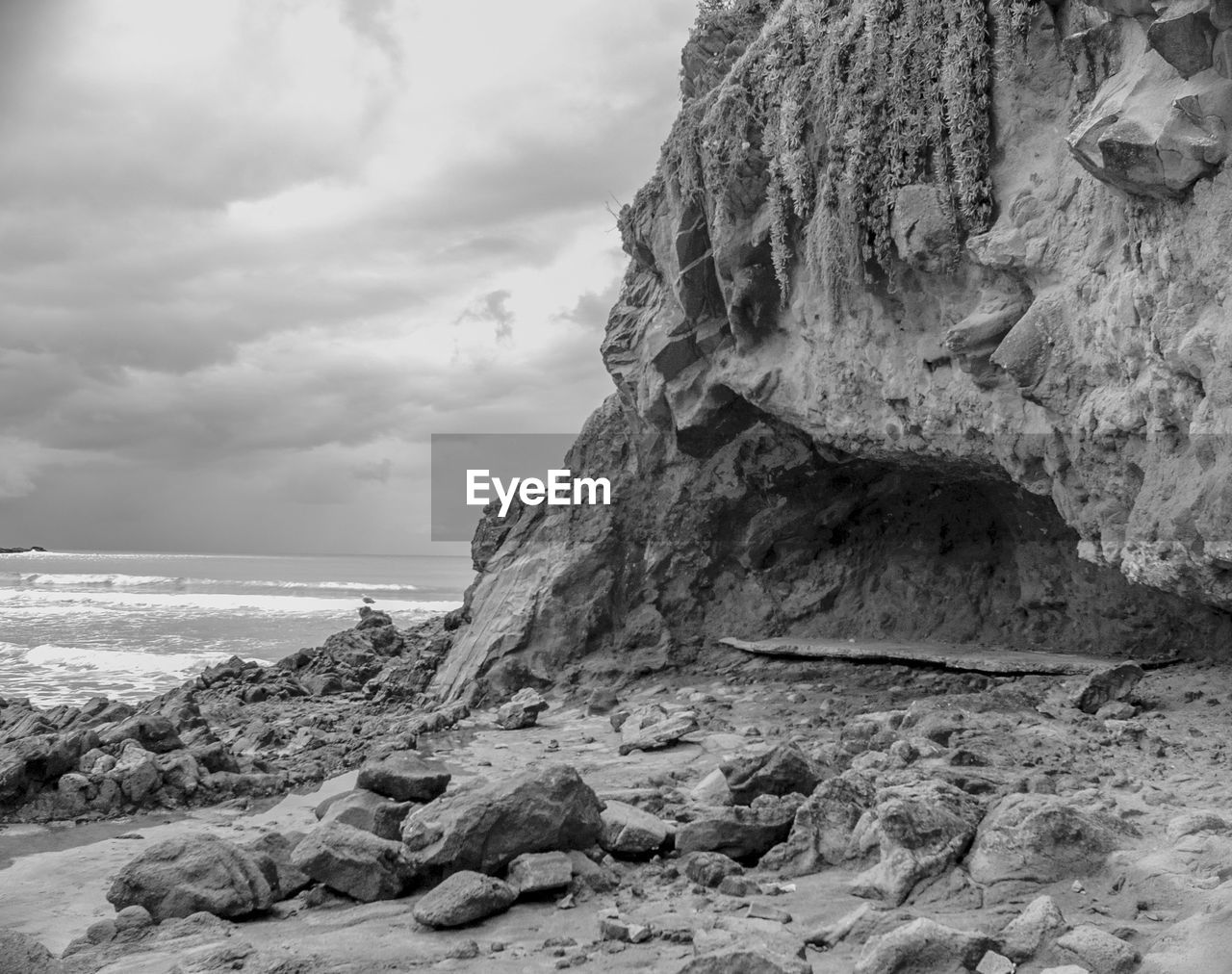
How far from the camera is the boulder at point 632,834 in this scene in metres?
5.16

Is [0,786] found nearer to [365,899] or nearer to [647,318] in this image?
[365,899]

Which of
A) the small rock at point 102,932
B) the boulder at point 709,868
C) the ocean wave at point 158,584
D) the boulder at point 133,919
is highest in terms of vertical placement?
the boulder at point 709,868

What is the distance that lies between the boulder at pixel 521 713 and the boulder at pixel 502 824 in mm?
4506

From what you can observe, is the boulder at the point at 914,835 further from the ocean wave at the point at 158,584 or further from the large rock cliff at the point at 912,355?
the ocean wave at the point at 158,584

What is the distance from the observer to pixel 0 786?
777 cm

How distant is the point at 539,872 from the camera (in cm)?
472

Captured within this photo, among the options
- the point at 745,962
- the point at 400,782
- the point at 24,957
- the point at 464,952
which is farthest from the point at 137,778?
the point at 745,962

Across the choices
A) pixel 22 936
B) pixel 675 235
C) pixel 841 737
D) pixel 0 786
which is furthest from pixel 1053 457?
pixel 0 786

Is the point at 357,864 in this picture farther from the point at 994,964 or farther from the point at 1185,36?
the point at 1185,36

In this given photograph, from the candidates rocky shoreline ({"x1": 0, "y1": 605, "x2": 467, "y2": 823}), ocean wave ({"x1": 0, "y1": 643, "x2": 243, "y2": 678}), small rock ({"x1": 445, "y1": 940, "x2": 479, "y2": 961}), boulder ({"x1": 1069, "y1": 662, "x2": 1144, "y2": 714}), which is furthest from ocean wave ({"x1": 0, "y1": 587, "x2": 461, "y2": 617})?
small rock ({"x1": 445, "y1": 940, "x2": 479, "y2": 961})

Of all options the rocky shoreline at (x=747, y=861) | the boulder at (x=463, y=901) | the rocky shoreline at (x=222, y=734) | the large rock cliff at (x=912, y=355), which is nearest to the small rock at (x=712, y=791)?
the rocky shoreline at (x=747, y=861)

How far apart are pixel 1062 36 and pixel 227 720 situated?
38.5 ft

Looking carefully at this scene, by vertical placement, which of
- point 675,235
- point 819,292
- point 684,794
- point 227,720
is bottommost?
point 227,720

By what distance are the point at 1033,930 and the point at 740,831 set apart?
5.82 feet
